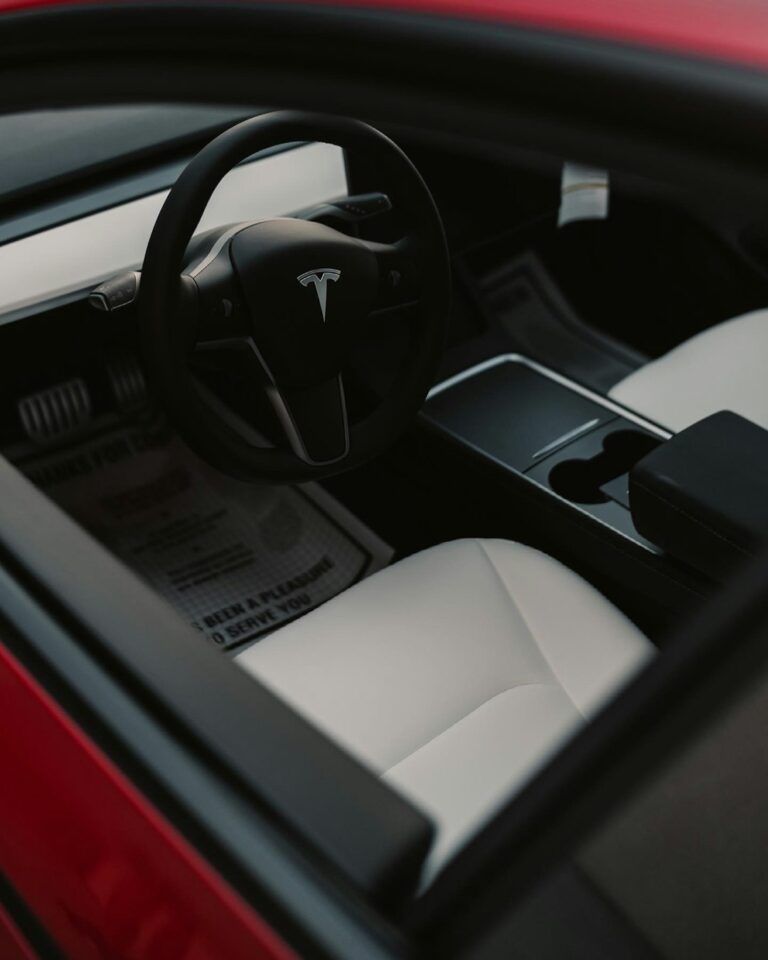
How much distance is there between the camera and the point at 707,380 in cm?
161

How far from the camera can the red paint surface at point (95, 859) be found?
654 millimetres

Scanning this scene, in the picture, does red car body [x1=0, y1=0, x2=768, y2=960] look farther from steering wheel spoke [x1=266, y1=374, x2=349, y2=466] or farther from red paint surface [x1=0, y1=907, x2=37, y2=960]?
steering wheel spoke [x1=266, y1=374, x2=349, y2=466]

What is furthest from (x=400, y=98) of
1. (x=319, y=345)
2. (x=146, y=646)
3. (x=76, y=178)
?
(x=76, y=178)

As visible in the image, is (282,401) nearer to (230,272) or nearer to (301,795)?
(230,272)

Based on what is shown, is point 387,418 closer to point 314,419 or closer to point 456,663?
point 314,419

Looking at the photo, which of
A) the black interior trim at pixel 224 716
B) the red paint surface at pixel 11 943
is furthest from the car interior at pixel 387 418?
the red paint surface at pixel 11 943

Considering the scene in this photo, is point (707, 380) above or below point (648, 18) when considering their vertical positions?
below

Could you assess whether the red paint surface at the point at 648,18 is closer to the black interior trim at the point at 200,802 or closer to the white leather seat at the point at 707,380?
the black interior trim at the point at 200,802

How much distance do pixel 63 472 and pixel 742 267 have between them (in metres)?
1.30

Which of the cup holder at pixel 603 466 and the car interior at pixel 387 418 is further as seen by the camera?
the cup holder at pixel 603 466

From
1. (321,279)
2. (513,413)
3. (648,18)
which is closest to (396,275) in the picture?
(321,279)

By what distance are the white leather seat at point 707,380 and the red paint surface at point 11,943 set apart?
3.52 ft

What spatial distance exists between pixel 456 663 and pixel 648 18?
737 mm

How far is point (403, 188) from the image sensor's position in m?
1.38
